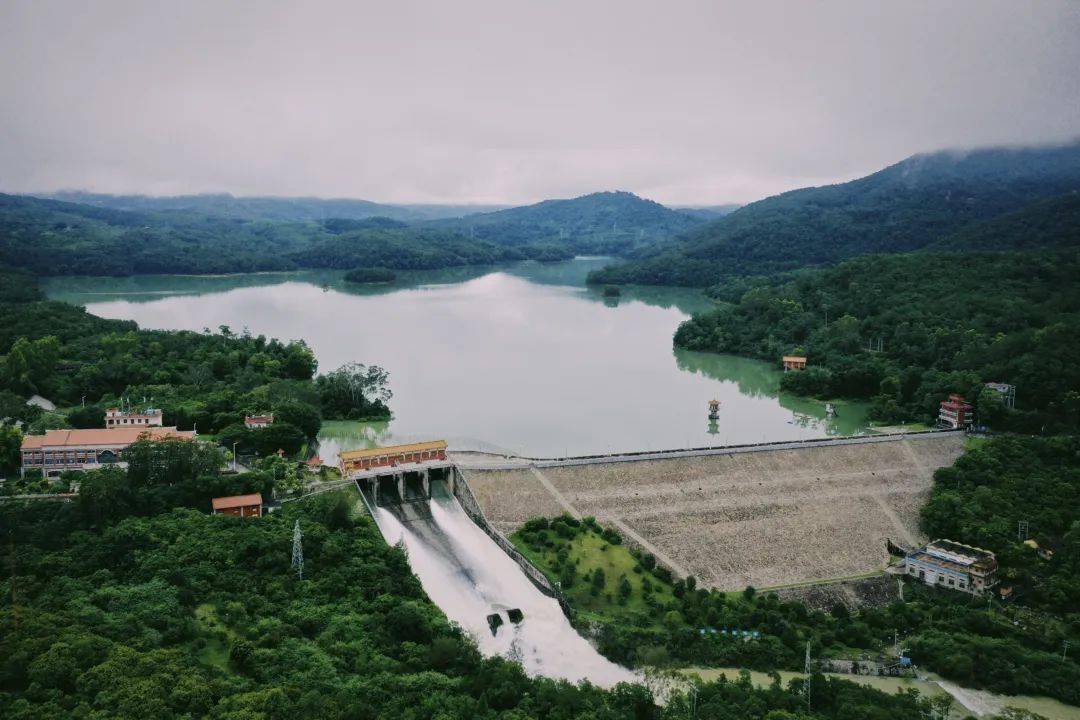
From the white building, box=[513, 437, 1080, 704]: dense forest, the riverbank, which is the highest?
the white building

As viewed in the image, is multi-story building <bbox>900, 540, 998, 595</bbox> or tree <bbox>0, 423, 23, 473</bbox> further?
tree <bbox>0, 423, 23, 473</bbox>

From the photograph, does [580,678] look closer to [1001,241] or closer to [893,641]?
[893,641]

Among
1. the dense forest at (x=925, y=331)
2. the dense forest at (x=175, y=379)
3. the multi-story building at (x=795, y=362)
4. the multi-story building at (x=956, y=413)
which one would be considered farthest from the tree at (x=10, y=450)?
the multi-story building at (x=795, y=362)

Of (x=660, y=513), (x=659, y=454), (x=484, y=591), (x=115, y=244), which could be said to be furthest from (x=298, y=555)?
(x=115, y=244)

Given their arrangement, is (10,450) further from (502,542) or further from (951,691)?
(951,691)

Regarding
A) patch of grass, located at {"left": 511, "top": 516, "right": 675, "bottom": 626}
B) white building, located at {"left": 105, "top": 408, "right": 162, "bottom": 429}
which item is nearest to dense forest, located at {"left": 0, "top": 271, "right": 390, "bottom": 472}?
white building, located at {"left": 105, "top": 408, "right": 162, "bottom": 429}

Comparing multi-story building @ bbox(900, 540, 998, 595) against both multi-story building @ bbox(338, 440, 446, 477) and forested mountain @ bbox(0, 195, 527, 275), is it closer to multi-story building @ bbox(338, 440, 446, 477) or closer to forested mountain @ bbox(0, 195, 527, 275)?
multi-story building @ bbox(338, 440, 446, 477)

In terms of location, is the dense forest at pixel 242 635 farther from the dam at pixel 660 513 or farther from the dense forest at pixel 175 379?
the dense forest at pixel 175 379
